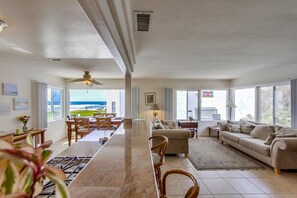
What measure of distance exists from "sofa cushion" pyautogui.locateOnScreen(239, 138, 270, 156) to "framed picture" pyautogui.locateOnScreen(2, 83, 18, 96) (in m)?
5.74

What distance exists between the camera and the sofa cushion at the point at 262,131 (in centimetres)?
507

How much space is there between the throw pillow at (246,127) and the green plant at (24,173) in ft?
20.7

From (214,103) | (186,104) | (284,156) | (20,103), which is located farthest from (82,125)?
(214,103)

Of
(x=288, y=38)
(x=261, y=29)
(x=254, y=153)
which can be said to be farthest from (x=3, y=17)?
(x=254, y=153)

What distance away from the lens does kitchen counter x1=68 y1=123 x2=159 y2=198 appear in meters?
1.03

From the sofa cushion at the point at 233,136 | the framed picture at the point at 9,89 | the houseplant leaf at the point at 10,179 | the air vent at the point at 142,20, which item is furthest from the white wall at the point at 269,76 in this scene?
the framed picture at the point at 9,89

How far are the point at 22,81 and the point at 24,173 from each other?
5.57m

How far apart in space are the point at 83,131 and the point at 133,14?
4844 millimetres

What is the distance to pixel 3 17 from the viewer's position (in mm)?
2092

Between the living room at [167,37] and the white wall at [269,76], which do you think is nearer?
the living room at [167,37]

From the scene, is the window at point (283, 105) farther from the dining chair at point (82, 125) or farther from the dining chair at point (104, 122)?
the dining chair at point (82, 125)

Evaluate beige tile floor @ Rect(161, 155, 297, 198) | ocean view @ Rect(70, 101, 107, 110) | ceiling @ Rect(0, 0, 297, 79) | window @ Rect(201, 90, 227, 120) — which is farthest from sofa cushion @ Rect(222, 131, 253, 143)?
ocean view @ Rect(70, 101, 107, 110)

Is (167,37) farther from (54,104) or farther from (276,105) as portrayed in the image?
(54,104)

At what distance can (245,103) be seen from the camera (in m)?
7.31
